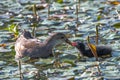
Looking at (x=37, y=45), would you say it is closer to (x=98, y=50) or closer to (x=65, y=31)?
(x=65, y=31)

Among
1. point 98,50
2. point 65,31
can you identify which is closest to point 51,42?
point 65,31

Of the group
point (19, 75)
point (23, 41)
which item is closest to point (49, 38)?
point (23, 41)

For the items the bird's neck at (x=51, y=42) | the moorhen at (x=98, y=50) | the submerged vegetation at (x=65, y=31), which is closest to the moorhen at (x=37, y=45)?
the bird's neck at (x=51, y=42)

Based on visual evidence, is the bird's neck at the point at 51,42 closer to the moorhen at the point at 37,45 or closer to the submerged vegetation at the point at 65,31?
the moorhen at the point at 37,45

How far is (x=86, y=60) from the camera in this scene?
10.7 metres

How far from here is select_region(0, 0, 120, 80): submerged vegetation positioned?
9.77 meters

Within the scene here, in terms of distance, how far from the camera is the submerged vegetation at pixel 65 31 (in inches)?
385

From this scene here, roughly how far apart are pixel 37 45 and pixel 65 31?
102 centimetres

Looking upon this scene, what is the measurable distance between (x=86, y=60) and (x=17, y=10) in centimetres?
420

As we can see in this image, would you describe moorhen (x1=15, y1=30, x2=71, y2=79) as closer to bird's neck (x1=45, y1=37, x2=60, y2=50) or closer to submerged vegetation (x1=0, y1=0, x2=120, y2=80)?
bird's neck (x1=45, y1=37, x2=60, y2=50)

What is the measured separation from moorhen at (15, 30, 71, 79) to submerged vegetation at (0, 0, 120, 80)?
0.44 ft

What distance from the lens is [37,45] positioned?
1165 centimetres

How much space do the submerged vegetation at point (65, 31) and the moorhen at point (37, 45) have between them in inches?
5.3

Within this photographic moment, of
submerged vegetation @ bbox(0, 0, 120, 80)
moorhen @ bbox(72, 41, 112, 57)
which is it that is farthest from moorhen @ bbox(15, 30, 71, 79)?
moorhen @ bbox(72, 41, 112, 57)
